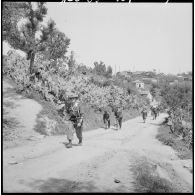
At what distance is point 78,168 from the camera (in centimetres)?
878

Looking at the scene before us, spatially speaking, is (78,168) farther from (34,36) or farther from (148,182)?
(34,36)

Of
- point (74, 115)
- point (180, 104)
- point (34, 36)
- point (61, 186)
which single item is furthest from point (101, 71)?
point (61, 186)

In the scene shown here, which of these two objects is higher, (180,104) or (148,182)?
(180,104)

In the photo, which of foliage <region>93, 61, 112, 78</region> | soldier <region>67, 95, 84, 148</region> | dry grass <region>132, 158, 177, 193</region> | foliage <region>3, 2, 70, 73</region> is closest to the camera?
dry grass <region>132, 158, 177, 193</region>

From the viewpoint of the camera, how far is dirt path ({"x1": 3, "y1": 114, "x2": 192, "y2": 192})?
7.33m

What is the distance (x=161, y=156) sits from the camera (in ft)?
41.8

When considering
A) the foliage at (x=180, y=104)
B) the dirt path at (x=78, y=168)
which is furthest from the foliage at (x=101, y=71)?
the dirt path at (x=78, y=168)

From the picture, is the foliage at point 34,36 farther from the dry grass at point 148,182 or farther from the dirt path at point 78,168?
the dry grass at point 148,182

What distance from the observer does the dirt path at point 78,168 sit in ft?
24.0

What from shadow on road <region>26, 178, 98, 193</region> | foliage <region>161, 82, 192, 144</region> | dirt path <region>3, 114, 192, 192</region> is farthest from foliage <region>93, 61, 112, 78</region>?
shadow on road <region>26, 178, 98, 193</region>

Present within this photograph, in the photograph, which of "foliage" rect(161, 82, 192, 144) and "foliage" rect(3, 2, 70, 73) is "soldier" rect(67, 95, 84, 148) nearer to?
"foliage" rect(3, 2, 70, 73)

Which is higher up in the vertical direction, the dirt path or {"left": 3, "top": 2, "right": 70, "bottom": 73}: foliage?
{"left": 3, "top": 2, "right": 70, "bottom": 73}: foliage

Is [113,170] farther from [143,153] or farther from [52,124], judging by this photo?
[52,124]

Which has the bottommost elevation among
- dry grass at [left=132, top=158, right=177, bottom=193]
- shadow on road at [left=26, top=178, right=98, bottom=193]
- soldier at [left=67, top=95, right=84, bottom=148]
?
dry grass at [left=132, top=158, right=177, bottom=193]
